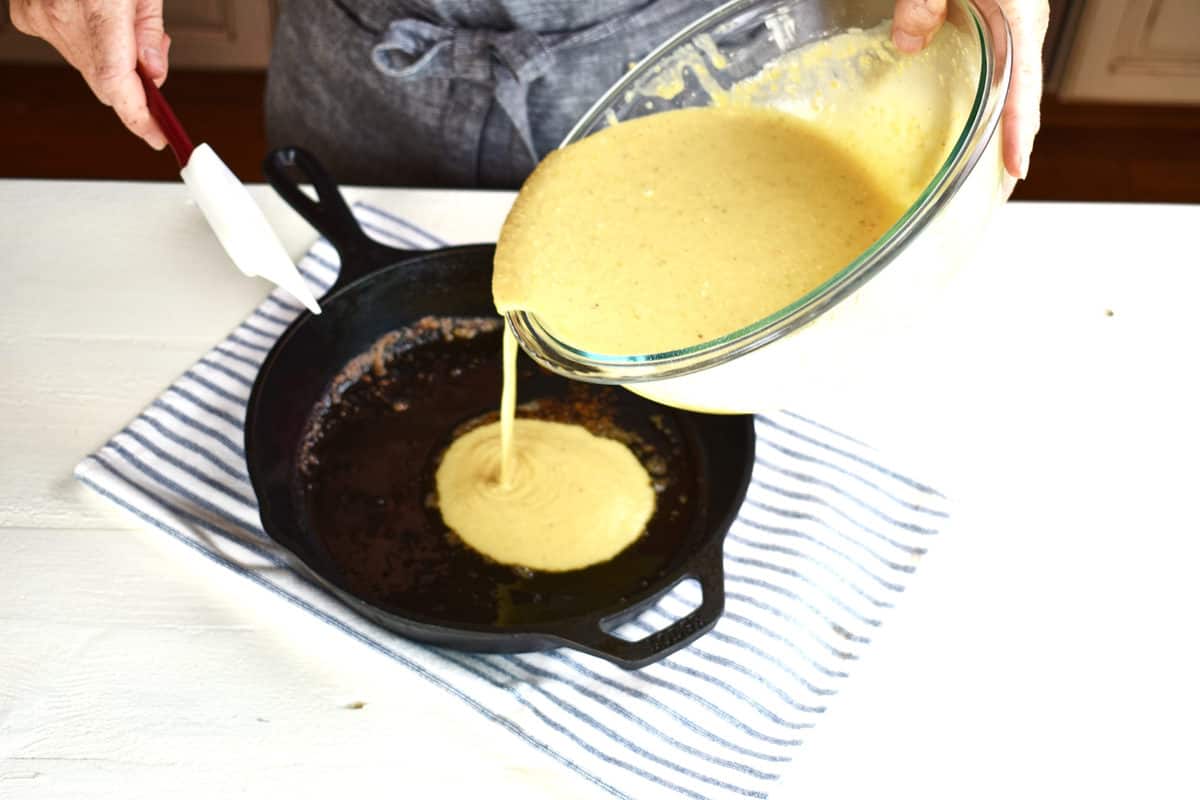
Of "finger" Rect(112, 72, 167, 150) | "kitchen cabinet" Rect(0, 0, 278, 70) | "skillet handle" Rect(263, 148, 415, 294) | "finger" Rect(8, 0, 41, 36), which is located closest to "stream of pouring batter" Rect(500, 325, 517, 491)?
"skillet handle" Rect(263, 148, 415, 294)

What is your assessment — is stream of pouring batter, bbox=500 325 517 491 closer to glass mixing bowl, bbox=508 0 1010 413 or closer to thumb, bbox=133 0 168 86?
glass mixing bowl, bbox=508 0 1010 413

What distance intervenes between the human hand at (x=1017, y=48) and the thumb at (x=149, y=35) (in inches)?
19.7

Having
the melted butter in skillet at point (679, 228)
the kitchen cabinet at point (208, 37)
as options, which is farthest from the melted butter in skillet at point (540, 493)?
the kitchen cabinet at point (208, 37)

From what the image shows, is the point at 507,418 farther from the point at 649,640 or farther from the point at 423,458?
the point at 649,640

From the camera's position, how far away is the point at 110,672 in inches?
28.1

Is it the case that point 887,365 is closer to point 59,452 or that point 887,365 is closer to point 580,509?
point 580,509

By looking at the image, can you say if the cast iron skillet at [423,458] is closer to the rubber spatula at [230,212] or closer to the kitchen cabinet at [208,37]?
the rubber spatula at [230,212]

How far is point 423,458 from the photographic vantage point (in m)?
0.89

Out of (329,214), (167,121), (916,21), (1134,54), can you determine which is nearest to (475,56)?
(329,214)

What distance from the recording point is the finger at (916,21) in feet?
2.12

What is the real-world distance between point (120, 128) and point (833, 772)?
1.92m

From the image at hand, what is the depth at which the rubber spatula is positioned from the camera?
28.2 inches

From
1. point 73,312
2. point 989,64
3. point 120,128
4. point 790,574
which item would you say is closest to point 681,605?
point 790,574

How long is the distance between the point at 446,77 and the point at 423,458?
39 cm
